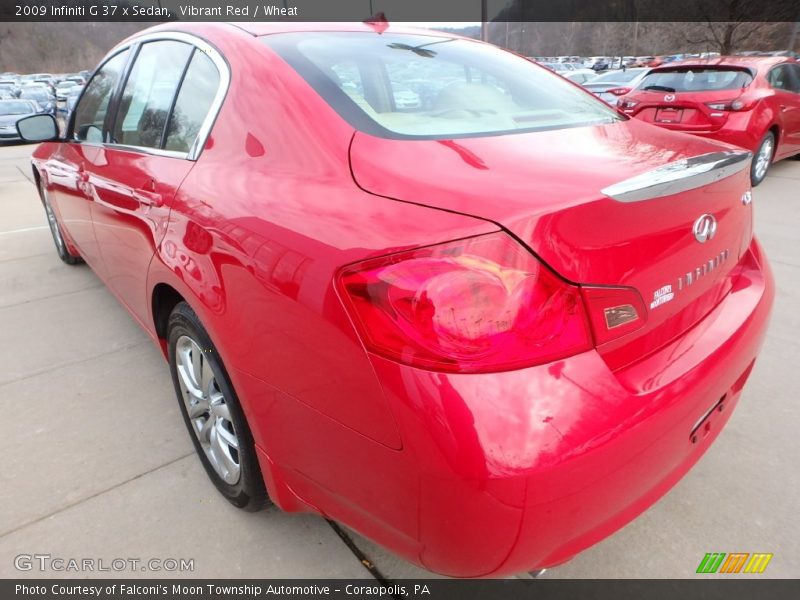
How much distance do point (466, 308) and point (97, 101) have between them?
2.90m

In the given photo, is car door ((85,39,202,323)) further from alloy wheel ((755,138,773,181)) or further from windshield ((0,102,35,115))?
windshield ((0,102,35,115))

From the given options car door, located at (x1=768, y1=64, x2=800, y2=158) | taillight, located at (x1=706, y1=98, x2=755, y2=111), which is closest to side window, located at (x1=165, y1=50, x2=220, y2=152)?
taillight, located at (x1=706, y1=98, x2=755, y2=111)

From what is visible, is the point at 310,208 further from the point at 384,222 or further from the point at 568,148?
the point at 568,148

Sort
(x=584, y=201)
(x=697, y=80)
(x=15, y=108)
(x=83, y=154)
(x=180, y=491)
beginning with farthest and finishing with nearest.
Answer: (x=15, y=108)
(x=697, y=80)
(x=83, y=154)
(x=180, y=491)
(x=584, y=201)

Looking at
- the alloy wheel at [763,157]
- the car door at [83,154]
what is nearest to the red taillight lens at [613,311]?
the car door at [83,154]

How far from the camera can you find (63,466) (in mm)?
2219

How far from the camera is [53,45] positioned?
3194 inches

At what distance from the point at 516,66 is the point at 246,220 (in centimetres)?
140

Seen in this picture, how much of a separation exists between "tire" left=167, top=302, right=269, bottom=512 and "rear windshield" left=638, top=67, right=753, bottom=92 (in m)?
6.62

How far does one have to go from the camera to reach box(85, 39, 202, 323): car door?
1.97m

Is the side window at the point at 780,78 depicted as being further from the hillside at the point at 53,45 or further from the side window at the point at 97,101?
the hillside at the point at 53,45

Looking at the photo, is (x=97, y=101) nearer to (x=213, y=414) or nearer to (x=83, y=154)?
(x=83, y=154)

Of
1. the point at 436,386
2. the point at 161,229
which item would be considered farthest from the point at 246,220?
the point at 436,386

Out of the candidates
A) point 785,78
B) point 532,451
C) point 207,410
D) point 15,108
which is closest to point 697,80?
point 785,78
